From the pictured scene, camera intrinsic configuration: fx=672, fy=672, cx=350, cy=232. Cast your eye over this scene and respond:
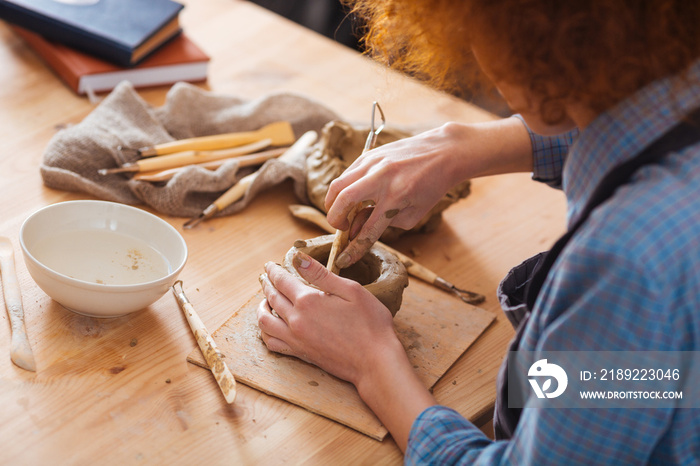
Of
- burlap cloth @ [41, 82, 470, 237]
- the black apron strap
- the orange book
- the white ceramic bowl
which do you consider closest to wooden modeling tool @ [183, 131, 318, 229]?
burlap cloth @ [41, 82, 470, 237]

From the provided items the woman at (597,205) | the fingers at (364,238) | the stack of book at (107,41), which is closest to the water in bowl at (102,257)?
the fingers at (364,238)

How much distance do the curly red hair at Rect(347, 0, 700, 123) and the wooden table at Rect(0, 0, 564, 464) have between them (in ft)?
1.20

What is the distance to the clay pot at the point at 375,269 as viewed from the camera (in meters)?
0.94

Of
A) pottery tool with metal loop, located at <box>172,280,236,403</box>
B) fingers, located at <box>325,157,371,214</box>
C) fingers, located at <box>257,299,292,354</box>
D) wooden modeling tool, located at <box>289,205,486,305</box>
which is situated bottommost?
pottery tool with metal loop, located at <box>172,280,236,403</box>

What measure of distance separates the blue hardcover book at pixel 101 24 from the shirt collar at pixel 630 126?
42.2 inches

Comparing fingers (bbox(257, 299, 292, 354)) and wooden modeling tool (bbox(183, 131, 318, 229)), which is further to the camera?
wooden modeling tool (bbox(183, 131, 318, 229))

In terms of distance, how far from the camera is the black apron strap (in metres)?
0.64

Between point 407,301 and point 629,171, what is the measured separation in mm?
481

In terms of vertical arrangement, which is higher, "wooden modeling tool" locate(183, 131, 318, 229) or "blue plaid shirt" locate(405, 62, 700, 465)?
"blue plaid shirt" locate(405, 62, 700, 465)

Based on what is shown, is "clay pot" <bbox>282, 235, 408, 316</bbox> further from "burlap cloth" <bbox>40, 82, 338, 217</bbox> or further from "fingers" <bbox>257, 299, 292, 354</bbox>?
"burlap cloth" <bbox>40, 82, 338, 217</bbox>

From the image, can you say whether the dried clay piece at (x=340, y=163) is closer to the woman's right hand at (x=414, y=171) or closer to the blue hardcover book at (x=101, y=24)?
the woman's right hand at (x=414, y=171)

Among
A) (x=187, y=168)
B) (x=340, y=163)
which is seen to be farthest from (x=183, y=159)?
(x=340, y=163)

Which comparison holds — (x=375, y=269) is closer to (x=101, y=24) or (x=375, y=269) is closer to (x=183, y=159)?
(x=183, y=159)

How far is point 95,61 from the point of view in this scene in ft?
4.83
